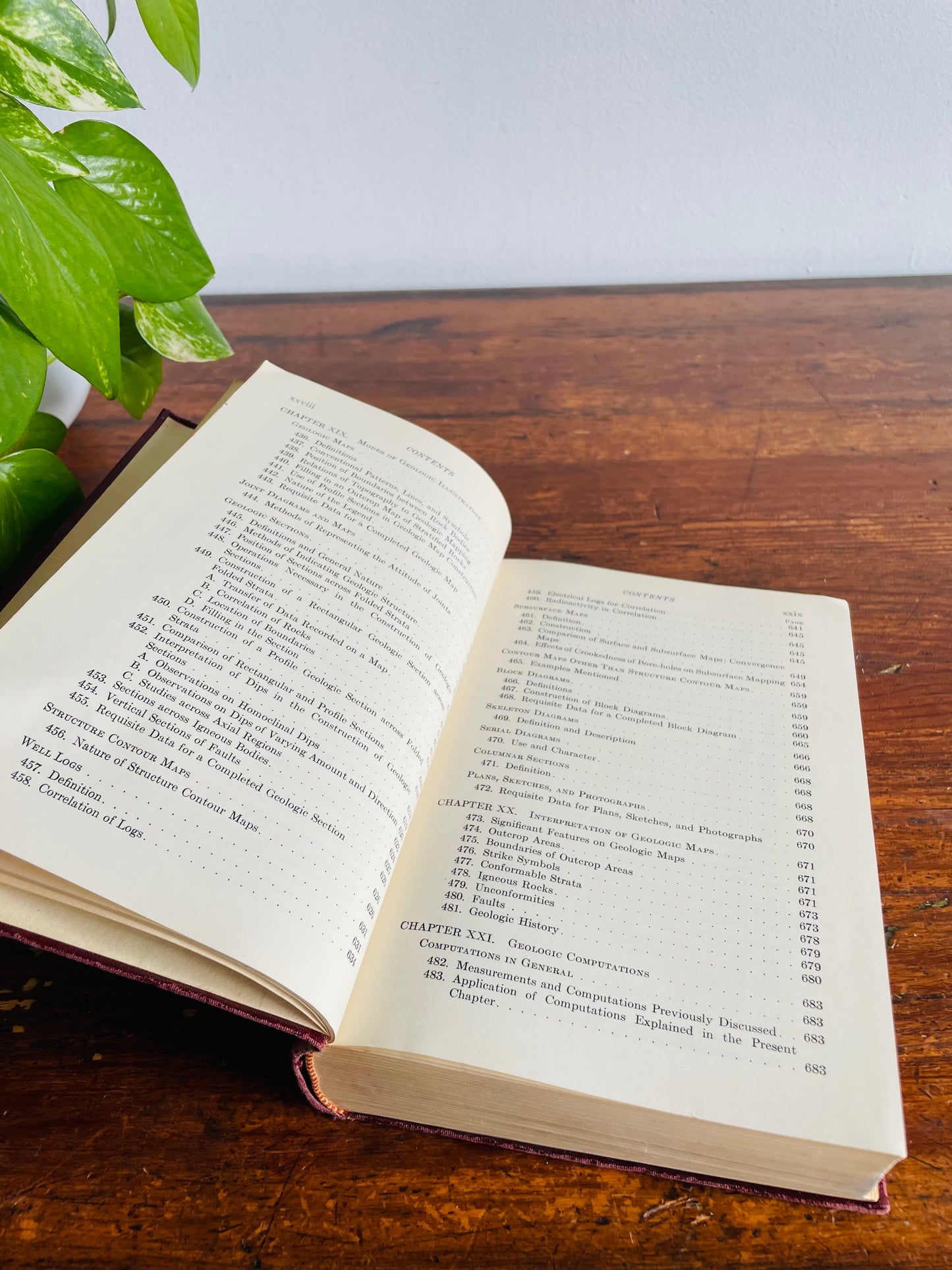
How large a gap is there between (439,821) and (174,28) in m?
0.38

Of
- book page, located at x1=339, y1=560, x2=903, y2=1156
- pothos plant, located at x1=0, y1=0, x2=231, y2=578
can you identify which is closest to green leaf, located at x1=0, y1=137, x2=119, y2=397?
pothos plant, located at x1=0, y1=0, x2=231, y2=578

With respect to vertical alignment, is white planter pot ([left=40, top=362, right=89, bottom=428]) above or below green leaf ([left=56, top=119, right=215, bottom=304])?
below

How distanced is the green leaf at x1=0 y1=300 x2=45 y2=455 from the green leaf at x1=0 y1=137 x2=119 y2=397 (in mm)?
21

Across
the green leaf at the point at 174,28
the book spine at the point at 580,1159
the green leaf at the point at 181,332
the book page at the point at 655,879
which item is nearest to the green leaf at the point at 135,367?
the green leaf at the point at 181,332

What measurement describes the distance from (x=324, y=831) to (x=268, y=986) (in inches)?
2.3

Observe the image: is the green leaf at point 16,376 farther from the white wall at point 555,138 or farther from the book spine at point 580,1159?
the white wall at point 555,138

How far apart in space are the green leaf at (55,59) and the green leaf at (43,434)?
0.49ft

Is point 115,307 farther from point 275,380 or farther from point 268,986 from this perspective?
point 268,986

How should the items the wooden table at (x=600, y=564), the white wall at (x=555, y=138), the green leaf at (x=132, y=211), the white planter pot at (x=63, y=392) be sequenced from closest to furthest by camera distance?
the wooden table at (x=600, y=564) < the green leaf at (x=132, y=211) < the white planter pot at (x=63, y=392) < the white wall at (x=555, y=138)

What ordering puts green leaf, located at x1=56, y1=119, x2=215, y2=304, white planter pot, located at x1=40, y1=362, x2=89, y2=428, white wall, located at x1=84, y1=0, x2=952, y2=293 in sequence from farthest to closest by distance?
white wall, located at x1=84, y1=0, x2=952, y2=293
white planter pot, located at x1=40, y1=362, x2=89, y2=428
green leaf, located at x1=56, y1=119, x2=215, y2=304

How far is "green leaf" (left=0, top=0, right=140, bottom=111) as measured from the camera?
1.20ft

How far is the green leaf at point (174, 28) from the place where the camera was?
0.41 metres

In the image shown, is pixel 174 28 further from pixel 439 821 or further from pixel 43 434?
pixel 439 821

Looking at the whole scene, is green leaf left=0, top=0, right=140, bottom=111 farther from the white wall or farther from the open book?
the white wall
